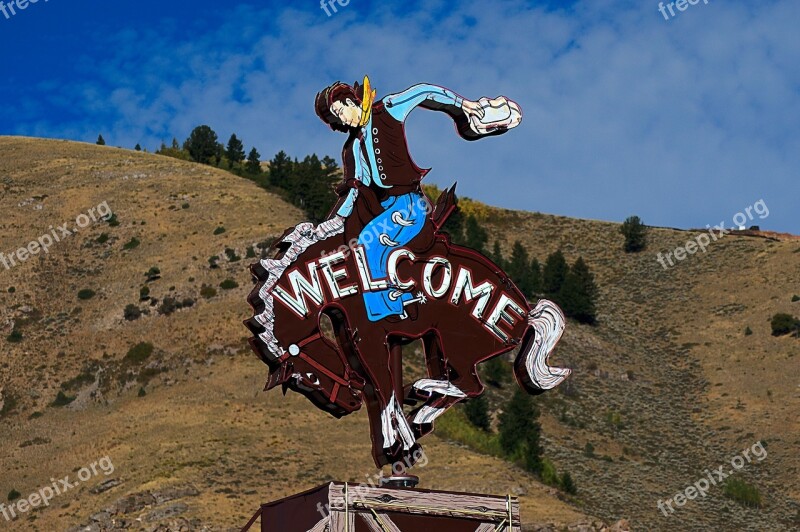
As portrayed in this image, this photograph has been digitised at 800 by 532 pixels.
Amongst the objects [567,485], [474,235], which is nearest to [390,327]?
[567,485]

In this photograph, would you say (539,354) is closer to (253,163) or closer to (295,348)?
(295,348)

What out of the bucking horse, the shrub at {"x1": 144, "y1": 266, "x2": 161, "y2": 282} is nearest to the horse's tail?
the bucking horse

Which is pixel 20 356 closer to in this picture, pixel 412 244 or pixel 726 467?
pixel 726 467

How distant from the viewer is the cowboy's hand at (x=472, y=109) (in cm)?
2739

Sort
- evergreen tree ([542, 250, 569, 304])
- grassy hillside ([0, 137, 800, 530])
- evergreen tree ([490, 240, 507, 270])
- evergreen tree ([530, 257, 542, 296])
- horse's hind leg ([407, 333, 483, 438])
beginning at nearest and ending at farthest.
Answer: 1. horse's hind leg ([407, 333, 483, 438])
2. grassy hillside ([0, 137, 800, 530])
3. evergreen tree ([530, 257, 542, 296])
4. evergreen tree ([490, 240, 507, 270])
5. evergreen tree ([542, 250, 569, 304])

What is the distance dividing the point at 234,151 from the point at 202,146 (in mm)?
3402

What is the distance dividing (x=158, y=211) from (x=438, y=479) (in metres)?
54.9

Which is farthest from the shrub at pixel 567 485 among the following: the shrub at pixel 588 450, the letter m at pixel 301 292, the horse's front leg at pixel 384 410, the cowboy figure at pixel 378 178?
the letter m at pixel 301 292

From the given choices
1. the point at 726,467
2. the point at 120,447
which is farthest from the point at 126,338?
the point at 726,467

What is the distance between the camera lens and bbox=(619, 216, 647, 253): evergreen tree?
13438cm

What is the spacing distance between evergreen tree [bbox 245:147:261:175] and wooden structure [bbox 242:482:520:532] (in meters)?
111

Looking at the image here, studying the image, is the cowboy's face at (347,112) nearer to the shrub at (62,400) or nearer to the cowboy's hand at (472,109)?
the cowboy's hand at (472,109)

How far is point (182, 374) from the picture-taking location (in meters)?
83.6

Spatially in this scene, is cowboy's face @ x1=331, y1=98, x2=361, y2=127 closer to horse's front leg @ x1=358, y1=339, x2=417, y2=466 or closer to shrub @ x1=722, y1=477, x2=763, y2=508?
horse's front leg @ x1=358, y1=339, x2=417, y2=466
